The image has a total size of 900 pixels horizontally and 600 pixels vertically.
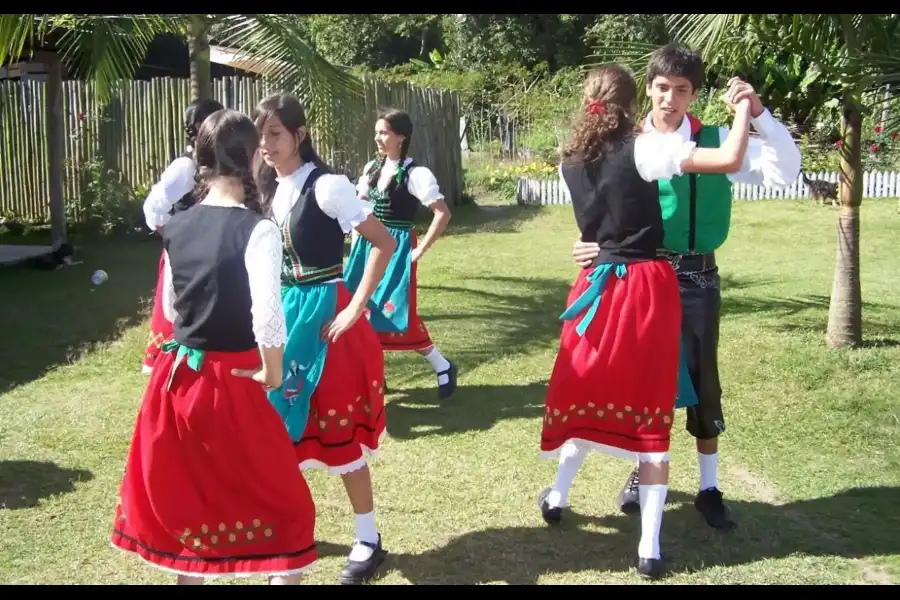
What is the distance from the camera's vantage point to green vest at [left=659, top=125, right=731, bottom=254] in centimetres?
385

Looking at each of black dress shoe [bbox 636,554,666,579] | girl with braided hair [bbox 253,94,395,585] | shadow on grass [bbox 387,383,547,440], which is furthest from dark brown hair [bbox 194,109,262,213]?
shadow on grass [bbox 387,383,547,440]

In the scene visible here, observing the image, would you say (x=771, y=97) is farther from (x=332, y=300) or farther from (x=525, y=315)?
(x=332, y=300)

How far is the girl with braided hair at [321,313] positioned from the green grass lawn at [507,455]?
49 centimetres

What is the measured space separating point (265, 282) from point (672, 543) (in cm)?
208

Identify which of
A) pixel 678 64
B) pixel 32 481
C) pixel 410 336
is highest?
pixel 678 64

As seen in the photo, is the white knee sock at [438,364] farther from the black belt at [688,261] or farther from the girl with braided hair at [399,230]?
the black belt at [688,261]

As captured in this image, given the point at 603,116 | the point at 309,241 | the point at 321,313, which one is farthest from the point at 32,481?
the point at 603,116

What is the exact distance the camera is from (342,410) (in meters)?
3.67

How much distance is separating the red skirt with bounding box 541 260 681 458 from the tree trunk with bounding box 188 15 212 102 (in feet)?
17.8

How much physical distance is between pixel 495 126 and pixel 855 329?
15550 millimetres

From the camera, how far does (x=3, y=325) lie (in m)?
8.09

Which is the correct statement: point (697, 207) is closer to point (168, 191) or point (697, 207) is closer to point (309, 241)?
point (309, 241)

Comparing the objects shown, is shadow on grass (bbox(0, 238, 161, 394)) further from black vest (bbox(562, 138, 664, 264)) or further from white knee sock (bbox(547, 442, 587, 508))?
black vest (bbox(562, 138, 664, 264))

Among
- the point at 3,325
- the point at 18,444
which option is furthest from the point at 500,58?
the point at 18,444
